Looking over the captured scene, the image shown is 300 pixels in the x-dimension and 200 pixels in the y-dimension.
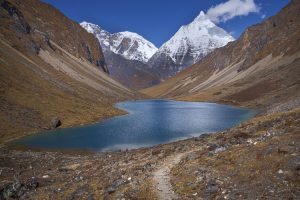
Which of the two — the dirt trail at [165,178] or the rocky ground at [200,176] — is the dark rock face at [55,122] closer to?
the rocky ground at [200,176]

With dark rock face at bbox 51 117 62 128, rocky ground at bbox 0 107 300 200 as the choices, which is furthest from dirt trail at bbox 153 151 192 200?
dark rock face at bbox 51 117 62 128

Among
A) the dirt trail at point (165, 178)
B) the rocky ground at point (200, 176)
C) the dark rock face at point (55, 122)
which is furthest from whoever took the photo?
the dark rock face at point (55, 122)

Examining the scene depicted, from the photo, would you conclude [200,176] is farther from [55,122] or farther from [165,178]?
[55,122]

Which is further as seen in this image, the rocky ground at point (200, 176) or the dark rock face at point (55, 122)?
the dark rock face at point (55, 122)

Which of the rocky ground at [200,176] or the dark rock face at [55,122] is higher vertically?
the rocky ground at [200,176]

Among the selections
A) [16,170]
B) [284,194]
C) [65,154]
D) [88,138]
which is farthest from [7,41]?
[284,194]

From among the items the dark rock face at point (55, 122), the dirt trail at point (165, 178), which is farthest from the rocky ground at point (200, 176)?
the dark rock face at point (55, 122)

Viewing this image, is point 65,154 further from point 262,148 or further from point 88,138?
point 262,148

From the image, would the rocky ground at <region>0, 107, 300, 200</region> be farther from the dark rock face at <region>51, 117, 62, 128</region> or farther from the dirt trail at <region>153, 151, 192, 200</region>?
the dark rock face at <region>51, 117, 62, 128</region>
